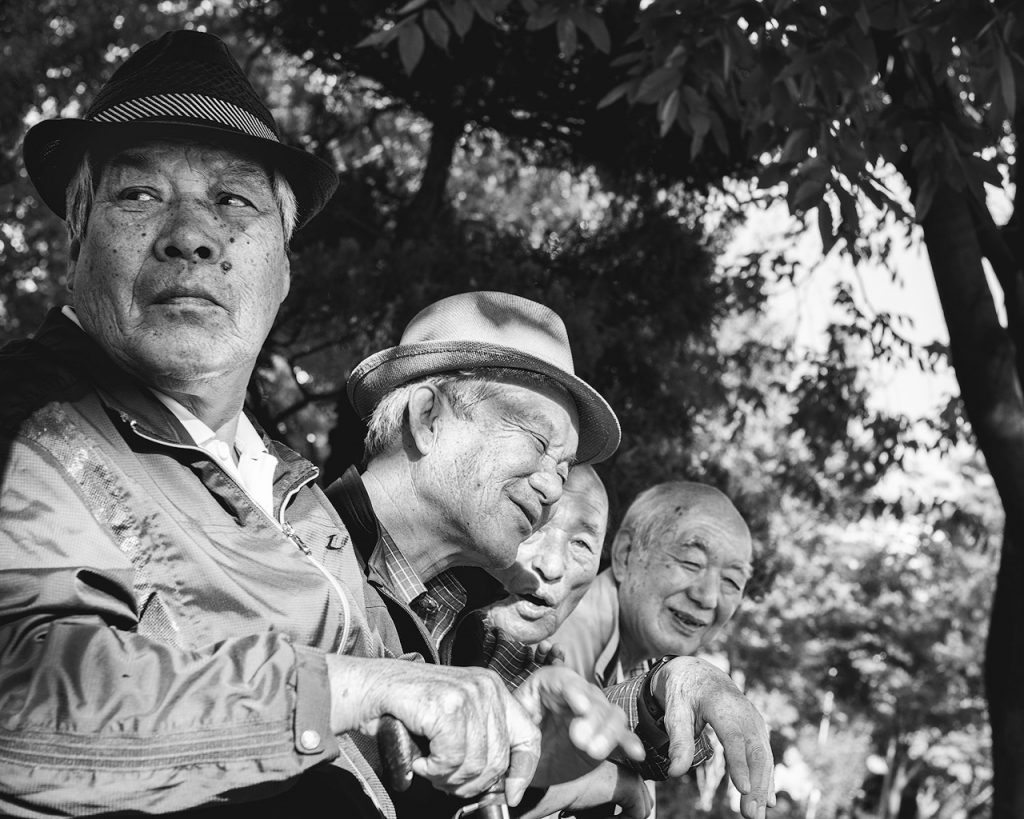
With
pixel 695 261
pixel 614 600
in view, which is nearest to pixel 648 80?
pixel 614 600

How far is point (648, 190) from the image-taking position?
23.2 ft

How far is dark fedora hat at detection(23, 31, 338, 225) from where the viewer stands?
2086mm

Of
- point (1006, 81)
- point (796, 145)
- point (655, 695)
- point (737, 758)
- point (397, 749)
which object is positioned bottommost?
point (397, 749)

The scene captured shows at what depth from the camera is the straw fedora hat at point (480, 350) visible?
8.48 feet

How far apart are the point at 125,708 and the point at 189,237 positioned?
0.91m

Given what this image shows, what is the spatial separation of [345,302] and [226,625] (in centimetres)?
437

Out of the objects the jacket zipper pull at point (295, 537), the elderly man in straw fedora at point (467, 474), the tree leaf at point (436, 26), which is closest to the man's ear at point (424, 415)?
the elderly man in straw fedora at point (467, 474)

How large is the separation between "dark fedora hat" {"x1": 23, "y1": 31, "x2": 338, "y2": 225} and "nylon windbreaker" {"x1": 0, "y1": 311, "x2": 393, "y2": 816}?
37 centimetres

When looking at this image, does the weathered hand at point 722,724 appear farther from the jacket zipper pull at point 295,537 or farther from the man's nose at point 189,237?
the man's nose at point 189,237

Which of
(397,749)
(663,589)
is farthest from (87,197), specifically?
(663,589)

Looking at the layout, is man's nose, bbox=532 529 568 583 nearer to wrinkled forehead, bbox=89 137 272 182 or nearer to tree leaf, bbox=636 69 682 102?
wrinkled forehead, bbox=89 137 272 182

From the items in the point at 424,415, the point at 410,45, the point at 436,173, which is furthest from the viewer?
the point at 436,173

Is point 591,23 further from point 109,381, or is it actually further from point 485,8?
point 109,381

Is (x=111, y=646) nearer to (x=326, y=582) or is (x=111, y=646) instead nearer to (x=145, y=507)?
(x=145, y=507)
